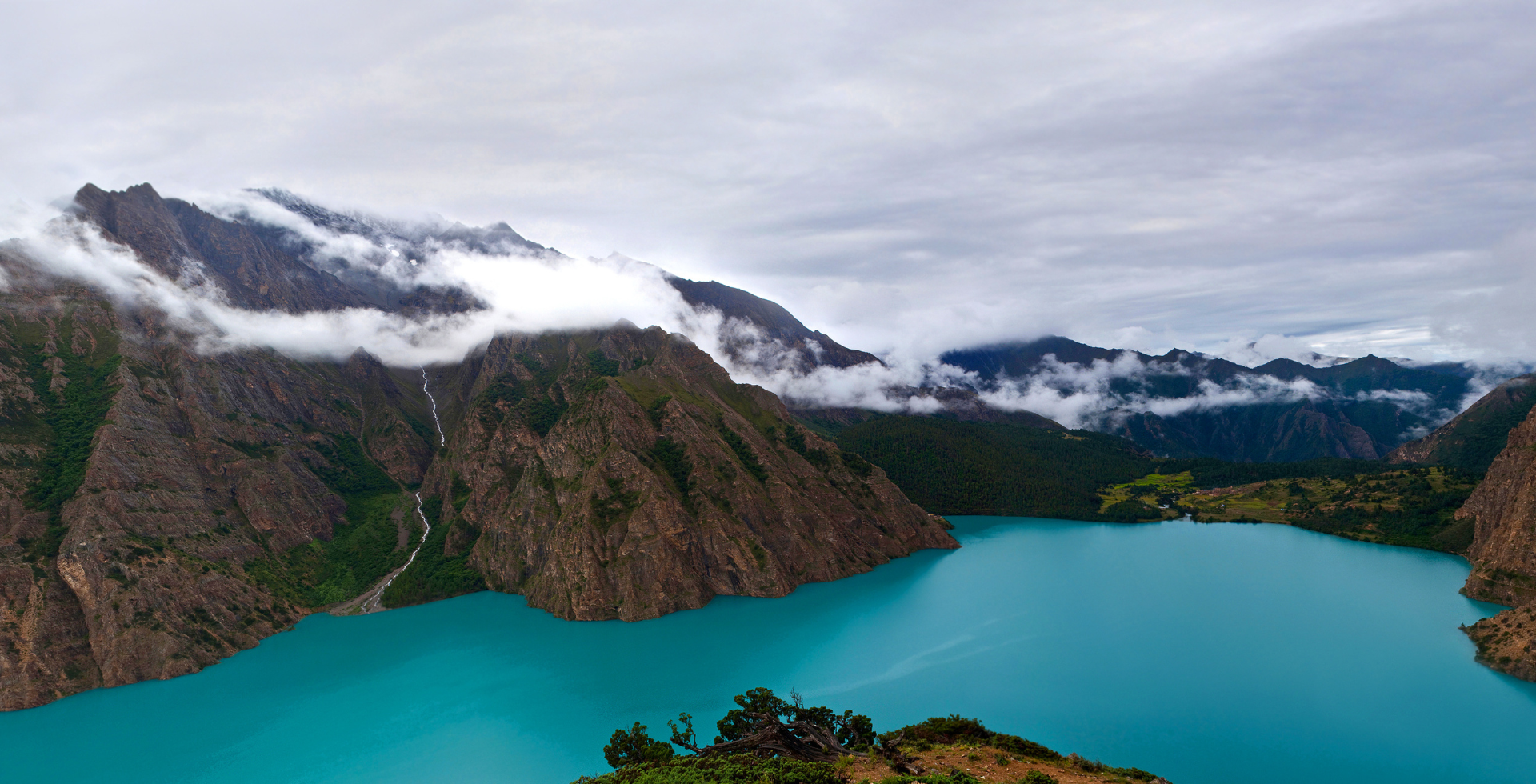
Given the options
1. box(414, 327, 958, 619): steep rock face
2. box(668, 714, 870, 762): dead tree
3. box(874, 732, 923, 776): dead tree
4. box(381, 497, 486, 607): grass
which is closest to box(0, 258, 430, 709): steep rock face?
box(381, 497, 486, 607): grass

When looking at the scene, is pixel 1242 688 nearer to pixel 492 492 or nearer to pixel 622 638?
pixel 622 638

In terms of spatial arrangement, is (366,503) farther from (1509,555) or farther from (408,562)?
(1509,555)

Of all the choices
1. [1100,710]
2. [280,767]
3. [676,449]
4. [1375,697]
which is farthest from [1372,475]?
[280,767]

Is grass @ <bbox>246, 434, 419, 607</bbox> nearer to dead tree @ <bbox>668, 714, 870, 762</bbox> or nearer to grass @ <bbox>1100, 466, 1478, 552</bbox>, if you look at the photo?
dead tree @ <bbox>668, 714, 870, 762</bbox>

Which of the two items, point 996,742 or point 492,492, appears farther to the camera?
point 492,492

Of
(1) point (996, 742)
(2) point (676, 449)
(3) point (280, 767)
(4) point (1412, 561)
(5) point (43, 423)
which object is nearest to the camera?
(1) point (996, 742)

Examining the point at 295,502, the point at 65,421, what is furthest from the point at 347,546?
the point at 65,421

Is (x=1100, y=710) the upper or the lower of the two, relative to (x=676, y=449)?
lower
